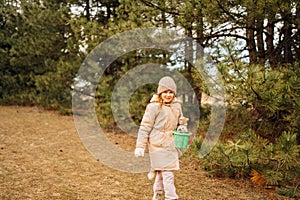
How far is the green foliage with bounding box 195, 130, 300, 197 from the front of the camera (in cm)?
319

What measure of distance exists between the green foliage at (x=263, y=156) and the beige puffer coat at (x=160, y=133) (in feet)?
1.95

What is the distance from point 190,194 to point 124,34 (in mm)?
3003

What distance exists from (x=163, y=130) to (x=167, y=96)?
297 mm

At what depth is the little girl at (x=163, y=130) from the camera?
2941 mm

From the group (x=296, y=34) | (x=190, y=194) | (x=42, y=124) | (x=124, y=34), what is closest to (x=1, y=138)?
(x=42, y=124)

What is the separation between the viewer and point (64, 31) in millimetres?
10797

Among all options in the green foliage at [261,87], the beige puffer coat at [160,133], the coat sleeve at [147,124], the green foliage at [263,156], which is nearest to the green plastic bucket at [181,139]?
the beige puffer coat at [160,133]

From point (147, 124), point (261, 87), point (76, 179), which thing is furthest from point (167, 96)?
point (76, 179)

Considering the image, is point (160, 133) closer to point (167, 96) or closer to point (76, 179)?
point (167, 96)

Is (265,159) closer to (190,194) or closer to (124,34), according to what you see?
(190,194)

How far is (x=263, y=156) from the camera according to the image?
3.39 meters

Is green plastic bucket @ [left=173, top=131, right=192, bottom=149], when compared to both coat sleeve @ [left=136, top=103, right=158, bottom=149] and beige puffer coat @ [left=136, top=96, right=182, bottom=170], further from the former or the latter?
coat sleeve @ [left=136, top=103, right=158, bottom=149]

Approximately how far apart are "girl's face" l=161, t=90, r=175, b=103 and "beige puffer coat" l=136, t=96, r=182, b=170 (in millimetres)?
50

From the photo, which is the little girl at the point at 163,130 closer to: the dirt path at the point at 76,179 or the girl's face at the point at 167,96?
the girl's face at the point at 167,96
